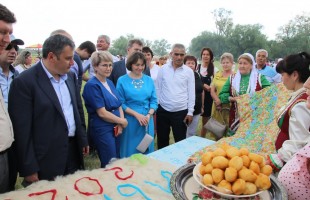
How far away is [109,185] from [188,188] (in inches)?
19.0

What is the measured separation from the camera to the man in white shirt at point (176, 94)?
3.68 meters

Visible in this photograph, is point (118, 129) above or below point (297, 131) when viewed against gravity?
below

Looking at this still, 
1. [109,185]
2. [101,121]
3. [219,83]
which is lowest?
[109,185]

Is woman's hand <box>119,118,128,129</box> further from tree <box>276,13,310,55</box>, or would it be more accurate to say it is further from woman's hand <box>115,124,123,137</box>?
tree <box>276,13,310,55</box>

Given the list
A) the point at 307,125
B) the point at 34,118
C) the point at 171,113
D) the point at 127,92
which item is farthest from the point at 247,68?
the point at 34,118

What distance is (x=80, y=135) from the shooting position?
224 cm

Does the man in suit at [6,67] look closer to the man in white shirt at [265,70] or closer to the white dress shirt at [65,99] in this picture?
the white dress shirt at [65,99]

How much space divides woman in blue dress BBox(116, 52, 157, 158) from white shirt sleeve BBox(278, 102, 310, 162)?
1.65m

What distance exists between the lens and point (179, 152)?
2.45m

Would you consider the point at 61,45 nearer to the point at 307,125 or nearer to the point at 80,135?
the point at 80,135

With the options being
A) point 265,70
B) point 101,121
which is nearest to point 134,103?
point 101,121

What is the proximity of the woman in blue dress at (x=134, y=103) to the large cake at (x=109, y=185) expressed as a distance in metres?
1.23

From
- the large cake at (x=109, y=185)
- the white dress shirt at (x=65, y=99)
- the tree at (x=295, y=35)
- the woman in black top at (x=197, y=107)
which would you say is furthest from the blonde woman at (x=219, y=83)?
the tree at (x=295, y=35)

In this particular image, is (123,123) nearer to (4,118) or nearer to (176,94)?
(176,94)
